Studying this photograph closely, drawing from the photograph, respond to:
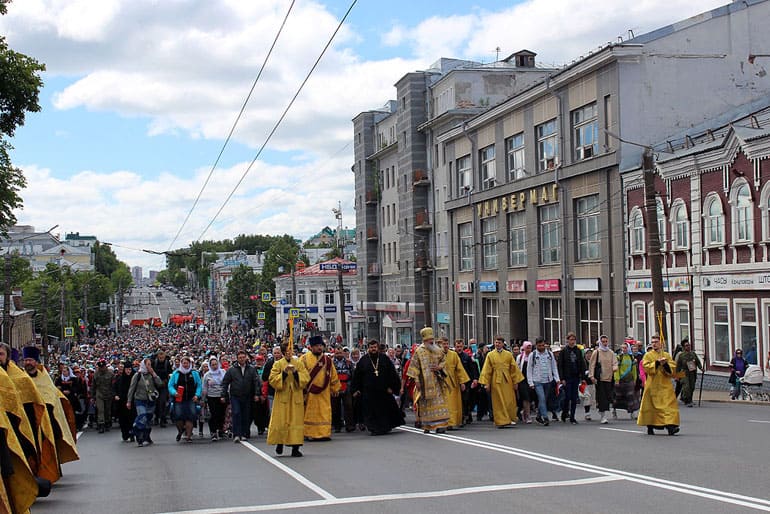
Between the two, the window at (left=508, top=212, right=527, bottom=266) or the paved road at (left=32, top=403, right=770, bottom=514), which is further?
the window at (left=508, top=212, right=527, bottom=266)

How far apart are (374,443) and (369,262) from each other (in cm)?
5595

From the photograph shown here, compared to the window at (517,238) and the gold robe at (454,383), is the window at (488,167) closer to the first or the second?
the window at (517,238)

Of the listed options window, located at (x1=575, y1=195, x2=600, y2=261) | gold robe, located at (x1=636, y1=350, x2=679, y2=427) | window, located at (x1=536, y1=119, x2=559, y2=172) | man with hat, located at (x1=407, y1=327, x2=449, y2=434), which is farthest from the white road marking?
window, located at (x1=536, y1=119, x2=559, y2=172)

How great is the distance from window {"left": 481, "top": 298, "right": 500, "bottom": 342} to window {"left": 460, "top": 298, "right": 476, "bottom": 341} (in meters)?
1.47

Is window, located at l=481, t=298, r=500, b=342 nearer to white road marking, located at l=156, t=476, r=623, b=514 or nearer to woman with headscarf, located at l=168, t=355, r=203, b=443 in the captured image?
woman with headscarf, located at l=168, t=355, r=203, b=443

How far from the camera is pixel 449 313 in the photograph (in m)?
55.3

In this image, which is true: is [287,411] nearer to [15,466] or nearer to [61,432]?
[61,432]

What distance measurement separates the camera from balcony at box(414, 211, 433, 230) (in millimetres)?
60062

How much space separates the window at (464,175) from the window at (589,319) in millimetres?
13973

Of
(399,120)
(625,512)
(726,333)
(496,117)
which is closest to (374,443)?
(625,512)

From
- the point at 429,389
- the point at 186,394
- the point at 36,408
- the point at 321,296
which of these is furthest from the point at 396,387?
the point at 321,296

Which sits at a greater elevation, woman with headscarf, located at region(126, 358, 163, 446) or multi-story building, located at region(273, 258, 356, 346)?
multi-story building, located at region(273, 258, 356, 346)

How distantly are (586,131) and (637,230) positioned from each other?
574 centimetres

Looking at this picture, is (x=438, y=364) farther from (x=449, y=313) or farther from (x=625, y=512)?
(x=449, y=313)
